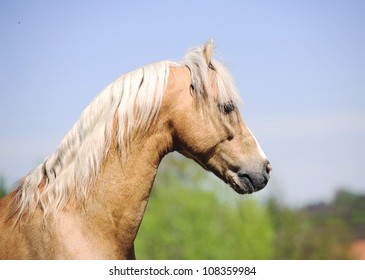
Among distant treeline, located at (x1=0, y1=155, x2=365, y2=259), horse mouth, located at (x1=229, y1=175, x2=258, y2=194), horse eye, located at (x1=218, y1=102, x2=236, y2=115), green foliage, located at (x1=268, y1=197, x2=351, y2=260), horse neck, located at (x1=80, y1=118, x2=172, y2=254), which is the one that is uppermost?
horse eye, located at (x1=218, y1=102, x2=236, y2=115)

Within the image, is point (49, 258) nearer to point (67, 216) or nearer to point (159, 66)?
point (67, 216)

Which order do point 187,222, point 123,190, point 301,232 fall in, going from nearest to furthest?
point 123,190 < point 187,222 < point 301,232

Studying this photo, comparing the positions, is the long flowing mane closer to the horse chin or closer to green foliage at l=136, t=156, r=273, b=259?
the horse chin

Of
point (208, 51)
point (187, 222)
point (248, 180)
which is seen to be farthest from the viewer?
point (187, 222)

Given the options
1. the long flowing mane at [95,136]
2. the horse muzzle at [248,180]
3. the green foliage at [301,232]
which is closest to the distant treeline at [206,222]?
the green foliage at [301,232]

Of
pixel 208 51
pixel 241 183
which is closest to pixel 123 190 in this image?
pixel 241 183

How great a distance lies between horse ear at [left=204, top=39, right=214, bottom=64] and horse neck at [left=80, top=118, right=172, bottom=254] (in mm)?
565

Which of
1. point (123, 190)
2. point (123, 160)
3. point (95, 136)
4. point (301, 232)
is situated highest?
point (95, 136)

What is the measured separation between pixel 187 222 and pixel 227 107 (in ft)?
90.4

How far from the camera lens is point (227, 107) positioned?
3662 mm

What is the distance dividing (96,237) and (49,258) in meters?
0.29

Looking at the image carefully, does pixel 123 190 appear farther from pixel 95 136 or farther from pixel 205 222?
pixel 205 222

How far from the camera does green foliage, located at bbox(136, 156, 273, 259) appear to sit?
3022 cm

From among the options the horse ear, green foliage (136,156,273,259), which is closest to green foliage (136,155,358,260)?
green foliage (136,156,273,259)
